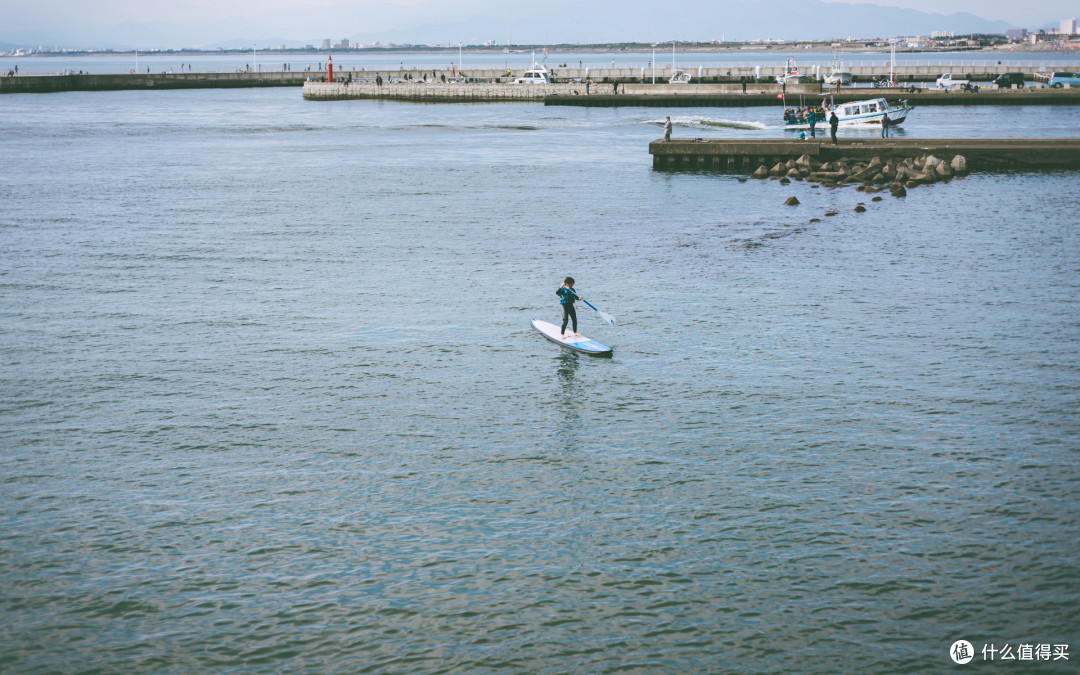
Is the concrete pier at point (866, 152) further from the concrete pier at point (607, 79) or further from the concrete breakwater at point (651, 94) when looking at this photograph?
the concrete pier at point (607, 79)

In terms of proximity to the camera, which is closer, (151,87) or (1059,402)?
(1059,402)

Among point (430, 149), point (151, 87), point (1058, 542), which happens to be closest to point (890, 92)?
point (430, 149)

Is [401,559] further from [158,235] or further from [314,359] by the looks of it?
[158,235]

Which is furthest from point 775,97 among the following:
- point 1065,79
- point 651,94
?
point 1065,79

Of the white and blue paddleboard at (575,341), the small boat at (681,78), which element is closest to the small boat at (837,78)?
the small boat at (681,78)

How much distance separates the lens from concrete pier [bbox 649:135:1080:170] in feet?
207

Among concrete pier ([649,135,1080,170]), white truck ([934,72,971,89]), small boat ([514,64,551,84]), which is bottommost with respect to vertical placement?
concrete pier ([649,135,1080,170])

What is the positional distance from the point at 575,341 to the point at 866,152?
43.9 m

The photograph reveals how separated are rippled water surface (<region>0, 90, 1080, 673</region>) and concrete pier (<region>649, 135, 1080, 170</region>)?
15875 millimetres

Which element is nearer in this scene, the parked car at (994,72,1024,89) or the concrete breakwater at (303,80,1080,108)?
the concrete breakwater at (303,80,1080,108)

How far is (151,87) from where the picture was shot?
19375 cm

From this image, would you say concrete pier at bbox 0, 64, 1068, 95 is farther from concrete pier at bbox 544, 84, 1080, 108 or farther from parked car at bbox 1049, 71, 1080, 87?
parked car at bbox 1049, 71, 1080, 87

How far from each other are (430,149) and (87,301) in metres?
54.9

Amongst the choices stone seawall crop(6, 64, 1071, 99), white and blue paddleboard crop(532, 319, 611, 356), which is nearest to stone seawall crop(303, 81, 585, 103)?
stone seawall crop(6, 64, 1071, 99)
